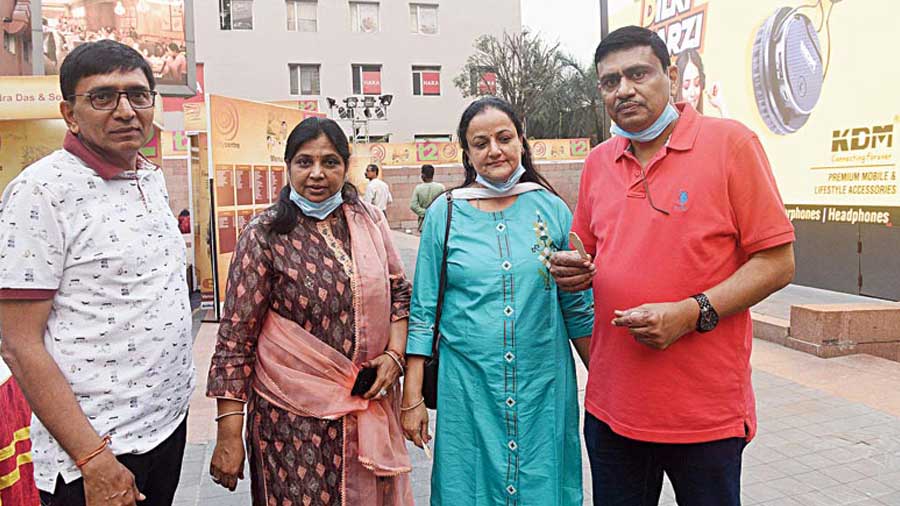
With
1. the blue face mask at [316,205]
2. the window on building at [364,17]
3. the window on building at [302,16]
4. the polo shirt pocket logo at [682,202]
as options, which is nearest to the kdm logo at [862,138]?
the polo shirt pocket logo at [682,202]

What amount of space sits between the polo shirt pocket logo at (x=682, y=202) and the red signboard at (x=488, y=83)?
29414 millimetres

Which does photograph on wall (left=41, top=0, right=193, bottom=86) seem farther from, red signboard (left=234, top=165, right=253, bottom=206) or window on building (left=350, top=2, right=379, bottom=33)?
window on building (left=350, top=2, right=379, bottom=33)

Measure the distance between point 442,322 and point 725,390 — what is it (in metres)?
0.88

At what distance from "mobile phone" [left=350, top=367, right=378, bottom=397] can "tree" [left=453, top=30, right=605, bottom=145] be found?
28504 mm

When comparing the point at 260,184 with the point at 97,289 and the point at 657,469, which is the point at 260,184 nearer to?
the point at 97,289

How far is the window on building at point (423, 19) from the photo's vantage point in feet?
Result: 103

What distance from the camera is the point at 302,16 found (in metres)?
30.2

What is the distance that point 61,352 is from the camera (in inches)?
65.8

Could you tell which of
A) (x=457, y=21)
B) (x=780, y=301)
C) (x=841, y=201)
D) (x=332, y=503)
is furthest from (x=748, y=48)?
(x=457, y=21)

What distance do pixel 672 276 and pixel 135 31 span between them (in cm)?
1048

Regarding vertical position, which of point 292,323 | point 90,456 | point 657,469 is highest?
point 292,323

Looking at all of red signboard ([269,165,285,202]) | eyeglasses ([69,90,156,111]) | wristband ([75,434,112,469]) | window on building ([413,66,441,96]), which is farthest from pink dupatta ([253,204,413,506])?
window on building ([413,66,441,96])

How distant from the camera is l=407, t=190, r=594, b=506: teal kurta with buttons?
2195mm

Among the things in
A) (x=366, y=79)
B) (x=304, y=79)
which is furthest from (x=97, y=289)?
(x=366, y=79)
